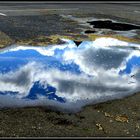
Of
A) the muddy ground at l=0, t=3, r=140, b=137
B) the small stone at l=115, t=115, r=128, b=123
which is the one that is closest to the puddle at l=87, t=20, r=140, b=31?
the muddy ground at l=0, t=3, r=140, b=137

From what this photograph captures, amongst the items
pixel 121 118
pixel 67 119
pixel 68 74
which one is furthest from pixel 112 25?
pixel 67 119

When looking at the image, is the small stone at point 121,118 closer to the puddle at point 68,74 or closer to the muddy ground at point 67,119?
the muddy ground at point 67,119

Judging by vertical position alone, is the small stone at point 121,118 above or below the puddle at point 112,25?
below

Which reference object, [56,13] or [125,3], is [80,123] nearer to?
[56,13]

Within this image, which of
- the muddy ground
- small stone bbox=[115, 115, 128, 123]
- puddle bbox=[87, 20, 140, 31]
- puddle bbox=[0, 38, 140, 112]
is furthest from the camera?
puddle bbox=[87, 20, 140, 31]

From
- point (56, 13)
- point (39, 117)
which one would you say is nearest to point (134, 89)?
point (39, 117)

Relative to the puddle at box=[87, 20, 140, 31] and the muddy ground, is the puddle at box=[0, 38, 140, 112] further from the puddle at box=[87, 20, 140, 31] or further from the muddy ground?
the puddle at box=[87, 20, 140, 31]

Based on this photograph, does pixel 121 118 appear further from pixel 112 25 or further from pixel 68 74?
pixel 112 25

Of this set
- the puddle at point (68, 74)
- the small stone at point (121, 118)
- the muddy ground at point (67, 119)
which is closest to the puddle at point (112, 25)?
the muddy ground at point (67, 119)
